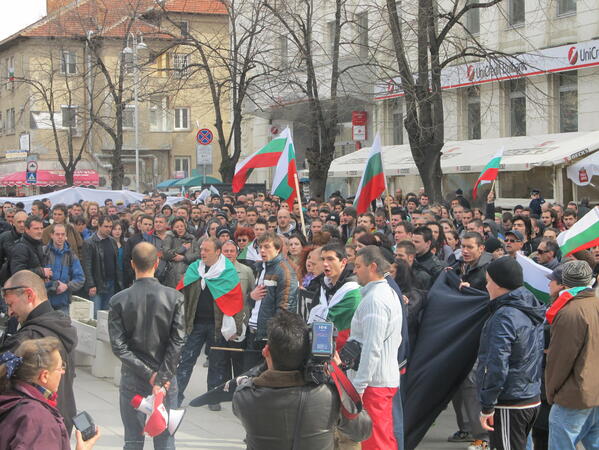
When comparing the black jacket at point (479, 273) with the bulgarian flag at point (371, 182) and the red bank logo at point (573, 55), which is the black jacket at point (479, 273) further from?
the red bank logo at point (573, 55)

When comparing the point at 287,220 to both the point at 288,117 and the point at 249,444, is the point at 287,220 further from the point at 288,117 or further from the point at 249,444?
the point at 288,117

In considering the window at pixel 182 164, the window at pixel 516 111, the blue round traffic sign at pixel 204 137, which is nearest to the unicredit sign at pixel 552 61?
the window at pixel 516 111

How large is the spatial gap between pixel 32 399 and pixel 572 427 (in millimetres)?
3675

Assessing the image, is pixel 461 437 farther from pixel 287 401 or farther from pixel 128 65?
pixel 128 65

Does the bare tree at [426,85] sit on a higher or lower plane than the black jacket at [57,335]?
higher

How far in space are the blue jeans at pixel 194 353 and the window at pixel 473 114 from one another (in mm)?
22603

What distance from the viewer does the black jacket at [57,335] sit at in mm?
5117

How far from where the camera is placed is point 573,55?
84.0 feet

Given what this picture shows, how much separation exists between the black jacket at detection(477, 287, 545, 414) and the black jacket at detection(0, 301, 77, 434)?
8.73 feet

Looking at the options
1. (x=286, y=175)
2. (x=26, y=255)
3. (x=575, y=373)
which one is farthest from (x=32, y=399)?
(x=286, y=175)

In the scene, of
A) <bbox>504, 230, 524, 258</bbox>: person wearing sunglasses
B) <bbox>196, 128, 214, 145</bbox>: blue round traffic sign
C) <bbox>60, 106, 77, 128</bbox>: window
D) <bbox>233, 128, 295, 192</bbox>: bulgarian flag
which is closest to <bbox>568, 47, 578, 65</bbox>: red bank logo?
<bbox>196, 128, 214, 145</bbox>: blue round traffic sign

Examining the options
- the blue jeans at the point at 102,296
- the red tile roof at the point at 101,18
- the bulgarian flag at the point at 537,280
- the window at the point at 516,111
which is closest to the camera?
the bulgarian flag at the point at 537,280

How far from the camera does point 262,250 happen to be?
852cm

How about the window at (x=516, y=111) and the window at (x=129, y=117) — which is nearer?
the window at (x=516, y=111)
